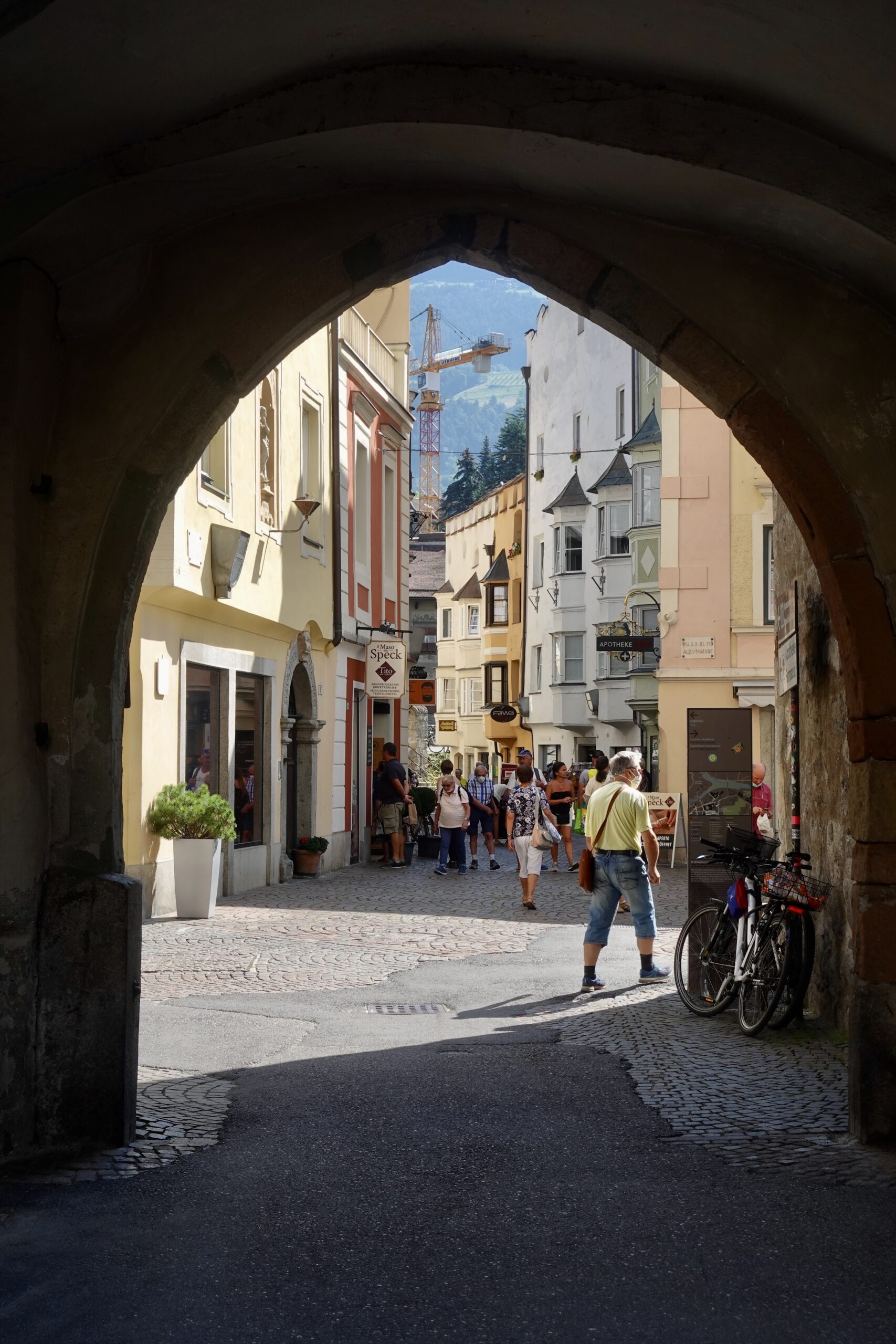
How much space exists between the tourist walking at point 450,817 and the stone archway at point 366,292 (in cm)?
1593

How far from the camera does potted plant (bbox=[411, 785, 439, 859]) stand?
2562 cm

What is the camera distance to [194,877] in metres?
15.3

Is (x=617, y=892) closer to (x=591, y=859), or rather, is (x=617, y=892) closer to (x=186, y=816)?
(x=591, y=859)

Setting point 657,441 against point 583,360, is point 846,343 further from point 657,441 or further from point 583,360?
point 583,360

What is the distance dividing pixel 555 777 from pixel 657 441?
1185 cm

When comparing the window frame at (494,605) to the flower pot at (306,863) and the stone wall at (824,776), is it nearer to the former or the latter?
the flower pot at (306,863)

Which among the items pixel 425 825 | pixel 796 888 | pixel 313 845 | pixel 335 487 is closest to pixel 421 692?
pixel 425 825

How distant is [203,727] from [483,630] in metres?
46.3

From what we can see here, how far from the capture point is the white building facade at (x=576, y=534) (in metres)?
44.5

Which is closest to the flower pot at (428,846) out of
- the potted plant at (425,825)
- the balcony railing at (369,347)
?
the potted plant at (425,825)

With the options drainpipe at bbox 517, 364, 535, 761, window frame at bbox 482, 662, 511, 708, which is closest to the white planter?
drainpipe at bbox 517, 364, 535, 761

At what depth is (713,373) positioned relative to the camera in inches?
256

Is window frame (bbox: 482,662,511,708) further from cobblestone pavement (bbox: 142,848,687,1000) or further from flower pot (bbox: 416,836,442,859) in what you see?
cobblestone pavement (bbox: 142,848,687,1000)

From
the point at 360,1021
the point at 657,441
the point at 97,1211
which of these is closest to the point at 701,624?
the point at 657,441
